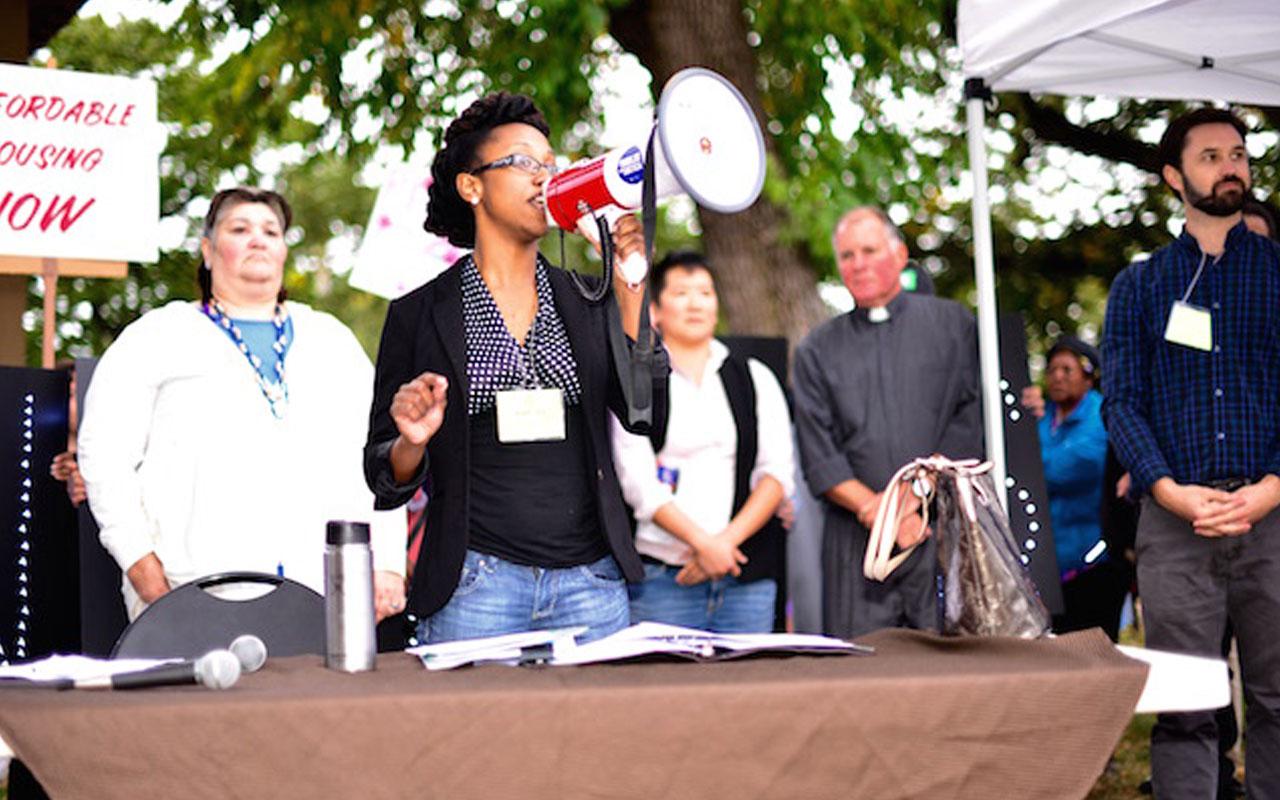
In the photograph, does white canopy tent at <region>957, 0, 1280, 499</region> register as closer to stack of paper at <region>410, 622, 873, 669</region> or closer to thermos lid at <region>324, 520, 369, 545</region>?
stack of paper at <region>410, 622, 873, 669</region>

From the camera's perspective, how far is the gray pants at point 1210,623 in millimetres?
3461

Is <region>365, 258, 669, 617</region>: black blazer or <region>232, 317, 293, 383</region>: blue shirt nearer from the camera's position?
<region>365, 258, 669, 617</region>: black blazer

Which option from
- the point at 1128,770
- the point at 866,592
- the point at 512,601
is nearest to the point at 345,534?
the point at 512,601

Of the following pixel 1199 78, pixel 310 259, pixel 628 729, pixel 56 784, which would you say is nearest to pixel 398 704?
pixel 628 729

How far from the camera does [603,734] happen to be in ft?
5.86

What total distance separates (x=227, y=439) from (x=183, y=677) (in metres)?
1.63

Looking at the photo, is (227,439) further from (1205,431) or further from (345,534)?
(1205,431)

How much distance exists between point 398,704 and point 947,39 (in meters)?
9.70

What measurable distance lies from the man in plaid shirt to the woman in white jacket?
6.15ft

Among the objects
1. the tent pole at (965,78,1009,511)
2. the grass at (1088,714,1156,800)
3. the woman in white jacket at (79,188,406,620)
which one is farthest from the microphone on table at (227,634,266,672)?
the grass at (1088,714,1156,800)

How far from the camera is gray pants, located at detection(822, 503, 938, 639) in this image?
4371 mm

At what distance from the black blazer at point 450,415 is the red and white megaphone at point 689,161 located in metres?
0.38

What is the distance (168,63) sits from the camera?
11.7 meters

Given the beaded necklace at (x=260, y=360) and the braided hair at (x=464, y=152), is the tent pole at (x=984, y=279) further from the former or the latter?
the beaded necklace at (x=260, y=360)
